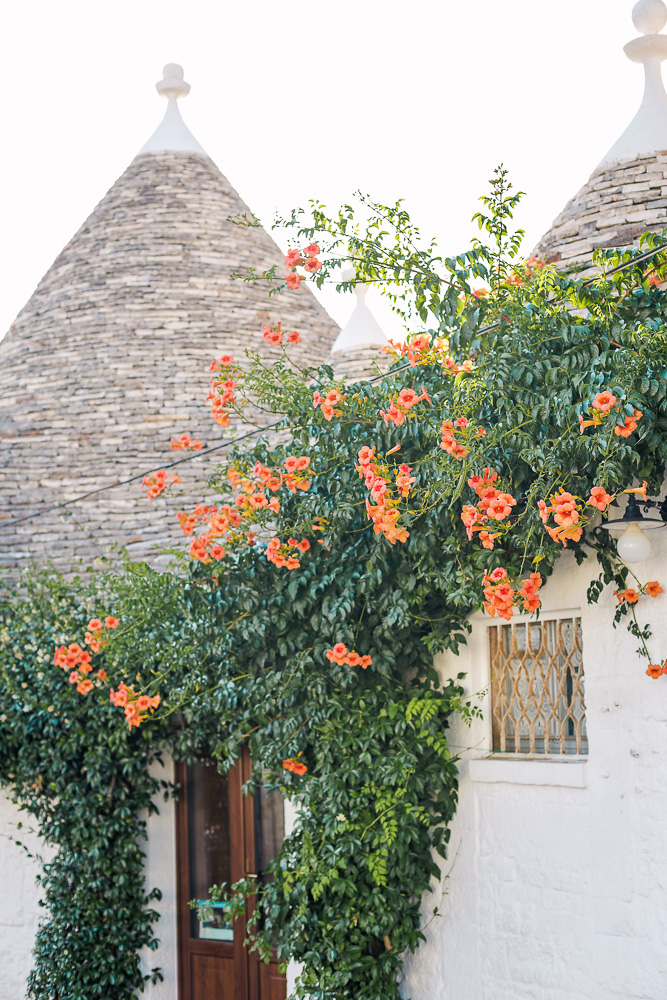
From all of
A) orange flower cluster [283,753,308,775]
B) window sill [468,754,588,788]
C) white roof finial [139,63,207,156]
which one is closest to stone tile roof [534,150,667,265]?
window sill [468,754,588,788]

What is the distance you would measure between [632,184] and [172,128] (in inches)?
357

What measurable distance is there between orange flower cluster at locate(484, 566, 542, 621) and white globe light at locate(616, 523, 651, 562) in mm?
463

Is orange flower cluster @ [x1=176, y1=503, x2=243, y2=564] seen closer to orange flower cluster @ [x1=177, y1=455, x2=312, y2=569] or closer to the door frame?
orange flower cluster @ [x1=177, y1=455, x2=312, y2=569]

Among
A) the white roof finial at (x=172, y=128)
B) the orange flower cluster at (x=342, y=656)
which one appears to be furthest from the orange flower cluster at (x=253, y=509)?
the white roof finial at (x=172, y=128)

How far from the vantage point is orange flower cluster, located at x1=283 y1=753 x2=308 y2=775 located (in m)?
6.10

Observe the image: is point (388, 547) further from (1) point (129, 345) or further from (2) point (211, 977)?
(1) point (129, 345)

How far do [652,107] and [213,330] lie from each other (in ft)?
21.3

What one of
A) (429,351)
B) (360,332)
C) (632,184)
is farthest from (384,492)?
(360,332)

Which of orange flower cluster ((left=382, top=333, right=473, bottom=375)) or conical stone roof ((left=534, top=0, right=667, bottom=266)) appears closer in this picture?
orange flower cluster ((left=382, top=333, right=473, bottom=375))

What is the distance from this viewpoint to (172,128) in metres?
14.7

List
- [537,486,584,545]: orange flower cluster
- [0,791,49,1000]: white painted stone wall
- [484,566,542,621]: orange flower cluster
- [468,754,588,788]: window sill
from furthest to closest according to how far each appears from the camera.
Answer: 1. [0,791,49,1000]: white painted stone wall
2. [468,754,588,788]: window sill
3. [484,566,542,621]: orange flower cluster
4. [537,486,584,545]: orange flower cluster

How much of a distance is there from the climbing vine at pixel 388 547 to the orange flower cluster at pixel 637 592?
0.05 feet

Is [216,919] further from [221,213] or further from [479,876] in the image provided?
[221,213]

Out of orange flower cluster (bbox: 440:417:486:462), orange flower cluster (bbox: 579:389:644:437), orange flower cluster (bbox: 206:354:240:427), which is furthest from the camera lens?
orange flower cluster (bbox: 206:354:240:427)
